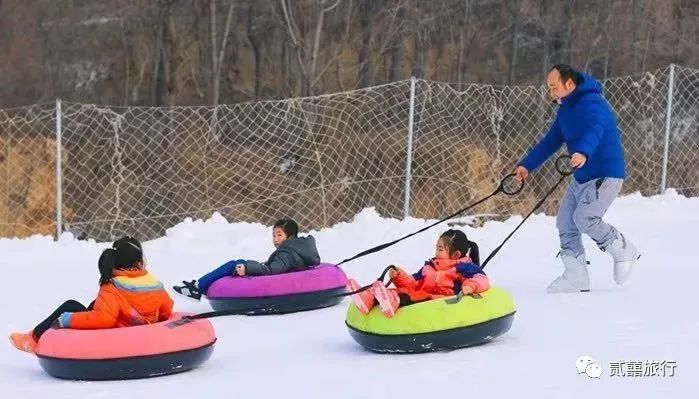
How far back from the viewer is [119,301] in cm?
442

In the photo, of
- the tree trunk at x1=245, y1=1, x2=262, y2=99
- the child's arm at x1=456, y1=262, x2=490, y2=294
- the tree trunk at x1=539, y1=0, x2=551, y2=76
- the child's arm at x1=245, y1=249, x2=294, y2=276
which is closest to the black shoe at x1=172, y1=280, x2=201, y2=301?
the child's arm at x1=245, y1=249, x2=294, y2=276

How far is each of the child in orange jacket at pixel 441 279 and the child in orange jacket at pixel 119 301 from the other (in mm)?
994

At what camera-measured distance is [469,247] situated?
16.9 ft

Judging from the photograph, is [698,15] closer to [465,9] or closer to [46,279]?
[465,9]

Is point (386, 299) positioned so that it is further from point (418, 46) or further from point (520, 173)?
point (418, 46)

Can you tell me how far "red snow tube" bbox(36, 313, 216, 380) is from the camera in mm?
4234

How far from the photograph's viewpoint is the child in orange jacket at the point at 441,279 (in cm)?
472

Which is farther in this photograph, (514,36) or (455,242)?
(514,36)

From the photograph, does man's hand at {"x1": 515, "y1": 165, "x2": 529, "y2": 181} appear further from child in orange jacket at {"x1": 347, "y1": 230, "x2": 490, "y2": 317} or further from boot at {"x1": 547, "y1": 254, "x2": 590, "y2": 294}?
→ child in orange jacket at {"x1": 347, "y1": 230, "x2": 490, "y2": 317}

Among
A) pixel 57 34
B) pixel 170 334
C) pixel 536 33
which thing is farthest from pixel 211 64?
pixel 170 334

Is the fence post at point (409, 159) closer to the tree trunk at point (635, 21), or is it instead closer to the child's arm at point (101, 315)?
the child's arm at point (101, 315)

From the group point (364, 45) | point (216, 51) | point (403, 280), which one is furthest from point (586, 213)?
point (216, 51)

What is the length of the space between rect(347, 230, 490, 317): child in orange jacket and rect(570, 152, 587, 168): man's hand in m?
0.81

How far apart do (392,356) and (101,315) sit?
4.60 feet
